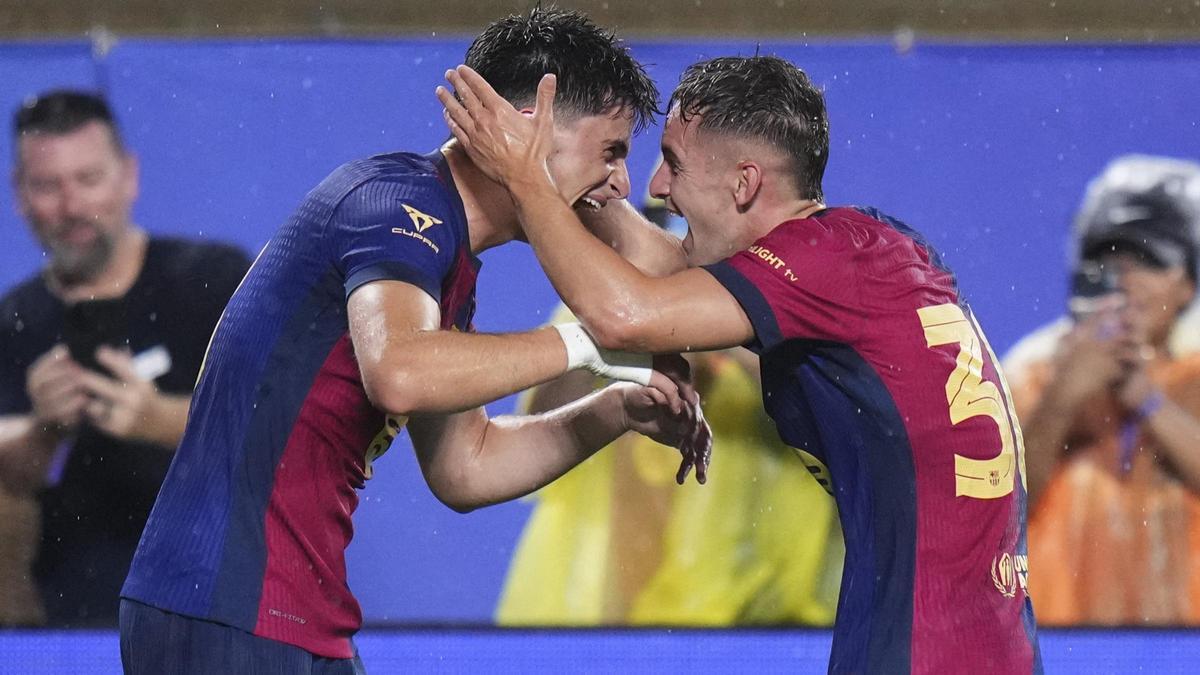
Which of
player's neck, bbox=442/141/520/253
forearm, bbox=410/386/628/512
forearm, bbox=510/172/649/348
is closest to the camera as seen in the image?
forearm, bbox=510/172/649/348

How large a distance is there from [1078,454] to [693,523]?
1.38 metres

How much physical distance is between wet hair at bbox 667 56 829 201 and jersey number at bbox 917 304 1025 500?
1.21 feet

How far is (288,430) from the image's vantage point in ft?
7.29

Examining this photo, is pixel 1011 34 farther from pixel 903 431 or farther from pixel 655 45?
pixel 903 431

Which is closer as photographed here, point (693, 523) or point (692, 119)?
point (692, 119)

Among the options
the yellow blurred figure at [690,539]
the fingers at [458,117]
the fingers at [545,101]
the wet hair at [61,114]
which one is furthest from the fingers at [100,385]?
the fingers at [545,101]

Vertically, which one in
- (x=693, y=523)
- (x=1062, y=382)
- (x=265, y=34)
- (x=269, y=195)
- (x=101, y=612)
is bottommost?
(x=101, y=612)

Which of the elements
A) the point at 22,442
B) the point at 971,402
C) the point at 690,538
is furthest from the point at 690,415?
the point at 22,442

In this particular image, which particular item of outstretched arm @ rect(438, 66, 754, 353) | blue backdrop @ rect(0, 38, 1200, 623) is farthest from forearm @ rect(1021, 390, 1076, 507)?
outstretched arm @ rect(438, 66, 754, 353)

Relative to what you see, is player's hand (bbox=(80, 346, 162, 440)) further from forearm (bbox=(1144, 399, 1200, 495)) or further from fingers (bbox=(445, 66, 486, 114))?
forearm (bbox=(1144, 399, 1200, 495))

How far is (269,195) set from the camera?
457 centimetres

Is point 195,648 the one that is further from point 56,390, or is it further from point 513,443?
point 56,390

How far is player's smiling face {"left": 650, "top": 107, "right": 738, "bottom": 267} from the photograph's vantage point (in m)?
2.43

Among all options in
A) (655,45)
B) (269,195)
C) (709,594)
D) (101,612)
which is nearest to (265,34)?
(269,195)
